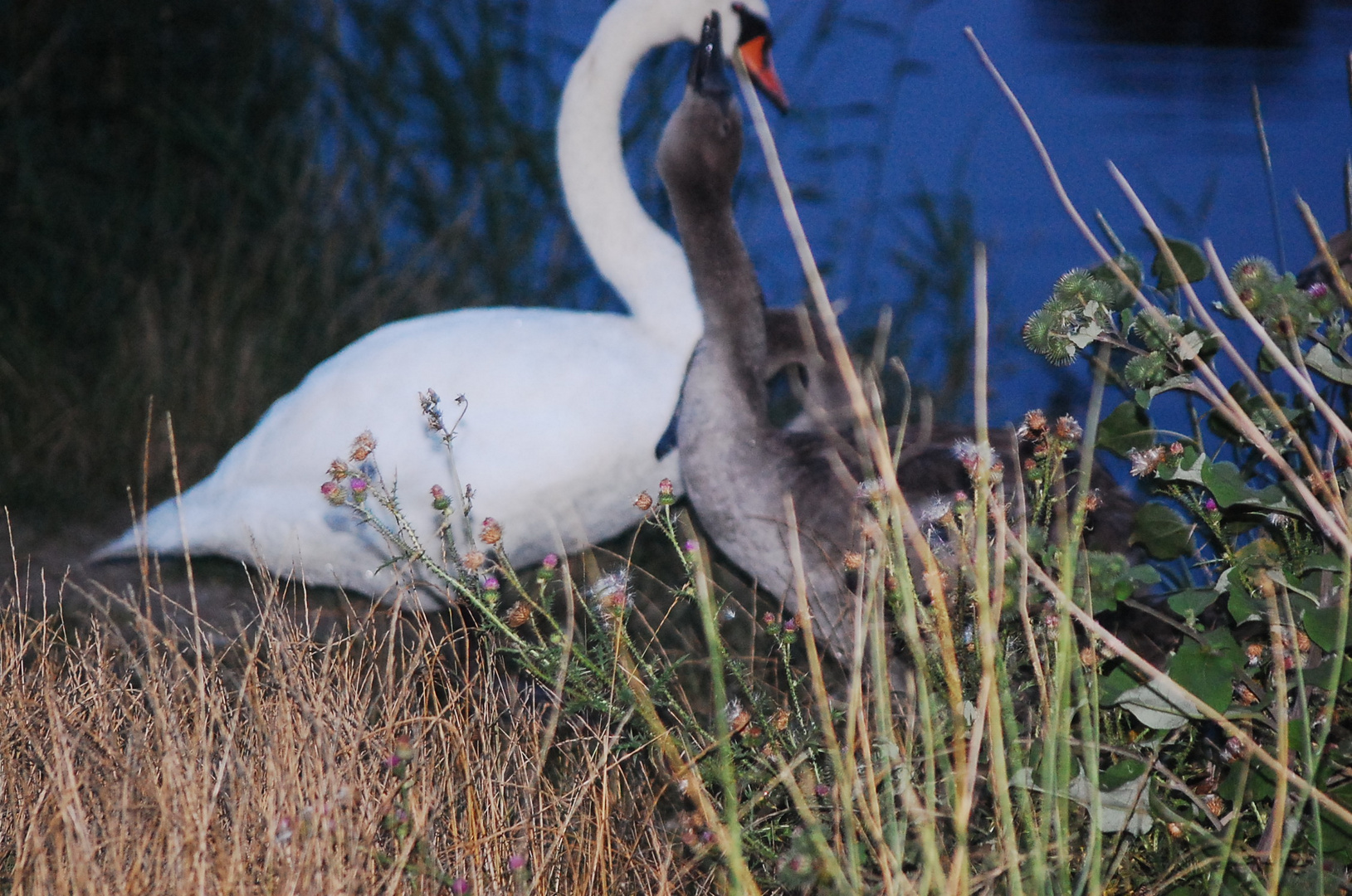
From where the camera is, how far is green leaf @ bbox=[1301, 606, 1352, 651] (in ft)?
5.19

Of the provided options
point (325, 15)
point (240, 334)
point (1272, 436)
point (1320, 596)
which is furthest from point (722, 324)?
point (325, 15)

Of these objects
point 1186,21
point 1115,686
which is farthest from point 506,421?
point 1186,21

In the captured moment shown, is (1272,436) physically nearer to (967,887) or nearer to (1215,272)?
(1215,272)

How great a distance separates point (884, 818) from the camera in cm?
165

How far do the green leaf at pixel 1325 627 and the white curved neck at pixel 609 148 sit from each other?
1.86 m

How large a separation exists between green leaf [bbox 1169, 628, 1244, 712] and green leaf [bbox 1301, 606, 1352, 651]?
3.2 inches

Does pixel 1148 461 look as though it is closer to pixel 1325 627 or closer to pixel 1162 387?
pixel 1162 387

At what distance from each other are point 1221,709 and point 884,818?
39 centimetres

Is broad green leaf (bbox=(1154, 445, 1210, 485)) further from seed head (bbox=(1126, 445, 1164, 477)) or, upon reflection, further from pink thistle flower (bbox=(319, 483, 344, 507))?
pink thistle flower (bbox=(319, 483, 344, 507))

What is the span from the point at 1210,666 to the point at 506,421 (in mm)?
1569

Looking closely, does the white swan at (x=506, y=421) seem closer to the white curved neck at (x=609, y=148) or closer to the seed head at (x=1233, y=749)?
the white curved neck at (x=609, y=148)

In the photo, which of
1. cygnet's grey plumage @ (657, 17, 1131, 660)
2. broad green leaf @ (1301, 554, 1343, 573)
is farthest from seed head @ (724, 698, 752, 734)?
broad green leaf @ (1301, 554, 1343, 573)

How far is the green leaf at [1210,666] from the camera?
5.17ft

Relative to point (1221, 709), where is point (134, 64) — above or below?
above
